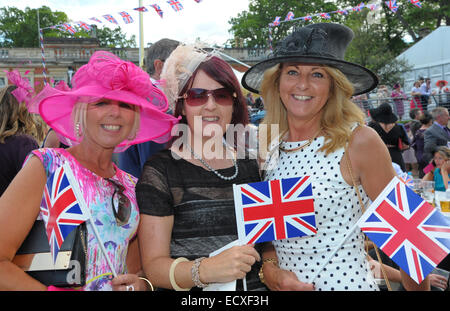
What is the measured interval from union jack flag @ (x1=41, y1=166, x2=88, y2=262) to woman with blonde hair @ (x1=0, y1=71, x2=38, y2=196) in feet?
6.14

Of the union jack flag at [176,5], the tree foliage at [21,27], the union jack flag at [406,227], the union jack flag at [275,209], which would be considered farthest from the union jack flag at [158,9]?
the tree foliage at [21,27]

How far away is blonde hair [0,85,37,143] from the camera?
133 inches

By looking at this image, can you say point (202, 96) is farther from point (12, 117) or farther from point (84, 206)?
point (12, 117)

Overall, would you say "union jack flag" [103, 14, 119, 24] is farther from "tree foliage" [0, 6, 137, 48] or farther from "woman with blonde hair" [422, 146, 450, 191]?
"tree foliage" [0, 6, 137, 48]

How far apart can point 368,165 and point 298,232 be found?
1.44 ft

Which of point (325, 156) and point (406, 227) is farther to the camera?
point (325, 156)

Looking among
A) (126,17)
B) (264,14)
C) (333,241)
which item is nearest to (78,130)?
(333,241)

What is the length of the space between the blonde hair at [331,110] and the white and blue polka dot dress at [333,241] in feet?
0.29

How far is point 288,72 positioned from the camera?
2148 mm

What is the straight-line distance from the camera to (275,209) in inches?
71.2

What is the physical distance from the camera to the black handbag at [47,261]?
5.28ft

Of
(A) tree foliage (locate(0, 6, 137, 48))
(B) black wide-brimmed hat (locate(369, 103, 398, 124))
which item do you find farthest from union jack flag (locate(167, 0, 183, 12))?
(A) tree foliage (locate(0, 6, 137, 48))

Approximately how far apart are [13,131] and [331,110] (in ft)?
8.56

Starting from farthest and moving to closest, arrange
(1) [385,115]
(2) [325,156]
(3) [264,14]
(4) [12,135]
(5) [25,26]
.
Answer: (5) [25,26]
(3) [264,14]
(1) [385,115]
(4) [12,135]
(2) [325,156]
